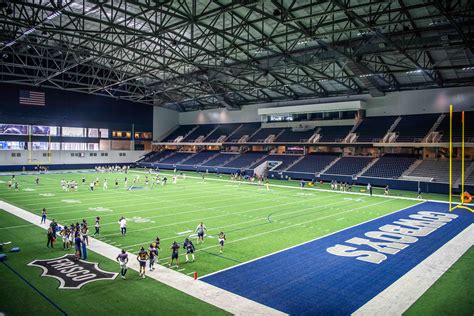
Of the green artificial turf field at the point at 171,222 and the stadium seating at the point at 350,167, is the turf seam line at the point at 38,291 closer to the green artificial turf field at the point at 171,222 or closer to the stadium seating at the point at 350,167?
the green artificial turf field at the point at 171,222

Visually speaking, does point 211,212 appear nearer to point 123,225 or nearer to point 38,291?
point 123,225

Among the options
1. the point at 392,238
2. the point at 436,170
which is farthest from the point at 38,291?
the point at 436,170

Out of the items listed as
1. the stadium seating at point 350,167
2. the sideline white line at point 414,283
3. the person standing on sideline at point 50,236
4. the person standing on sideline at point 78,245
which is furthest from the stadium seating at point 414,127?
the person standing on sideline at point 50,236

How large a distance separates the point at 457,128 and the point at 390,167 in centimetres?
915

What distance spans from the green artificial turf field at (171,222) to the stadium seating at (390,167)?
522 centimetres

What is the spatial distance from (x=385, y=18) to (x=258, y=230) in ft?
72.2

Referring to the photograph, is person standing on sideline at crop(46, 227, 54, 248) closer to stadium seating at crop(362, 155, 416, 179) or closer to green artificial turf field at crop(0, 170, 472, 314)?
green artificial turf field at crop(0, 170, 472, 314)

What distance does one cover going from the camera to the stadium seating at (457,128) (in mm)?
40469

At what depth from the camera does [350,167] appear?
47812mm

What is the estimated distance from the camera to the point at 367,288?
12.1 m

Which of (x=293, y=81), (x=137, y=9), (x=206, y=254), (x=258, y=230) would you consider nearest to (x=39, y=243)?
(x=206, y=254)

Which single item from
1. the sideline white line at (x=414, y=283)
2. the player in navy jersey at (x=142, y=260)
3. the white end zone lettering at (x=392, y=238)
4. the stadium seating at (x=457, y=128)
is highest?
the stadium seating at (x=457, y=128)

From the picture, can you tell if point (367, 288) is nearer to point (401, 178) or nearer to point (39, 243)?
point (39, 243)

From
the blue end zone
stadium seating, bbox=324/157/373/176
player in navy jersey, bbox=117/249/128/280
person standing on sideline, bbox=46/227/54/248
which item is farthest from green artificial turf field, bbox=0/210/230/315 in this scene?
stadium seating, bbox=324/157/373/176
